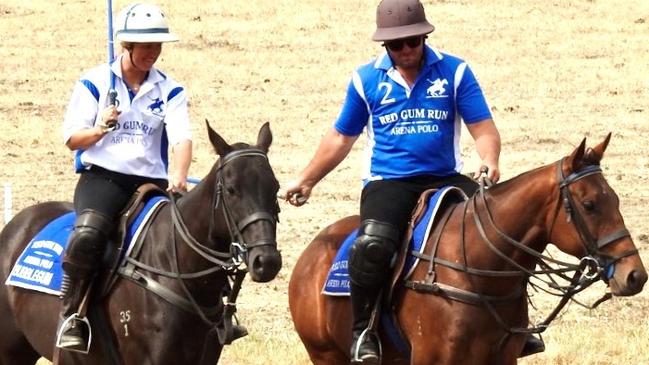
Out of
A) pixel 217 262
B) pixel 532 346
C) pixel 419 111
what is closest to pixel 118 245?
pixel 217 262

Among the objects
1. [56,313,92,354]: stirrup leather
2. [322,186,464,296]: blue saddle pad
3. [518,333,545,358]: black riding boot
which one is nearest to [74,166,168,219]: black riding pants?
[56,313,92,354]: stirrup leather

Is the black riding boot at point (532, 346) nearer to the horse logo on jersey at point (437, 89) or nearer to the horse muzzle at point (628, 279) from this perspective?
the horse muzzle at point (628, 279)

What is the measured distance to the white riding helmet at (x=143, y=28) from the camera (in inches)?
398

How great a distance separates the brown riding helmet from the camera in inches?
403

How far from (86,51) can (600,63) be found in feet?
31.1

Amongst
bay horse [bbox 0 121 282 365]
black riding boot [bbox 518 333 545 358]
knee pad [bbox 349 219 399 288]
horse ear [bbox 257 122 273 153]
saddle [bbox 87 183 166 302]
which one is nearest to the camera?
bay horse [bbox 0 121 282 365]

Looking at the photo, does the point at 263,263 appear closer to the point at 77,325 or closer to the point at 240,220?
the point at 240,220

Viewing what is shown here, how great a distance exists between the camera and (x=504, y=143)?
25.8 m

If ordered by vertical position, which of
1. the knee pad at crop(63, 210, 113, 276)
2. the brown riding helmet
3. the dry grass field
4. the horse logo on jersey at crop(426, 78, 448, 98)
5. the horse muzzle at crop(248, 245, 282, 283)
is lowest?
the dry grass field

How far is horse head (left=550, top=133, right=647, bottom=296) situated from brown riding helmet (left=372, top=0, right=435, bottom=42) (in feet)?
4.33

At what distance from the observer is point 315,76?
97.0 feet

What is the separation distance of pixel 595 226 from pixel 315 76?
20.3 m

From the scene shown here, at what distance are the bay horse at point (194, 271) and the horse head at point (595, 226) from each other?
1693 mm

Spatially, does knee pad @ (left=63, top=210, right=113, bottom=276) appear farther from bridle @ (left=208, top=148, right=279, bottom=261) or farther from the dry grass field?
the dry grass field
